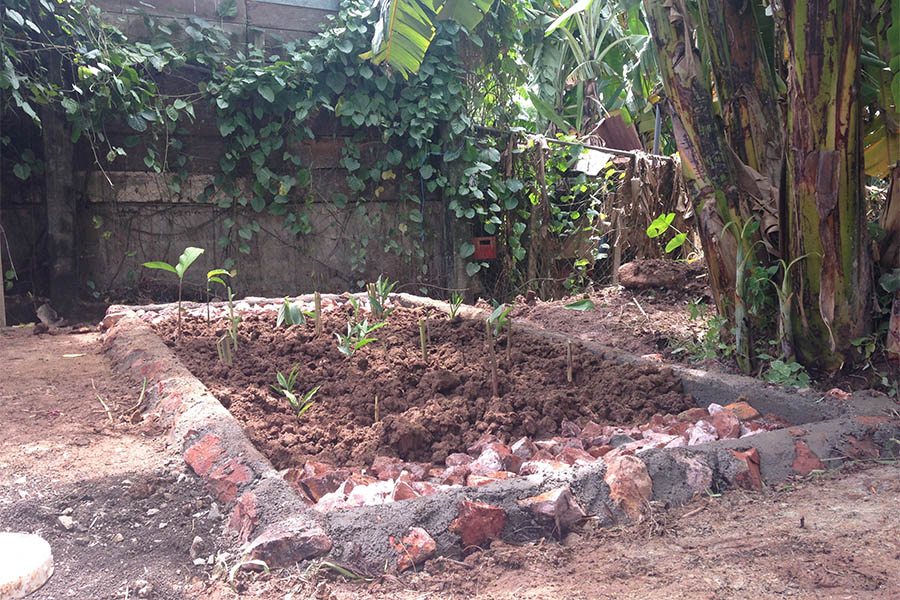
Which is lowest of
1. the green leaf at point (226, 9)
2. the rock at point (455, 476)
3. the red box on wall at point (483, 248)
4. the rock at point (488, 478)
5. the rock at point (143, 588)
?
the rock at point (143, 588)

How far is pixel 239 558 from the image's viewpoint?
1.48m

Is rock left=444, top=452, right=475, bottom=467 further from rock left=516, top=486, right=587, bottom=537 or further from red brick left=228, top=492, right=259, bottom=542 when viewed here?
red brick left=228, top=492, right=259, bottom=542

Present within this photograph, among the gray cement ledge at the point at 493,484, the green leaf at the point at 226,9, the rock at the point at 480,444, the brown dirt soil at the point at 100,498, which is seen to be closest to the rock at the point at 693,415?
the gray cement ledge at the point at 493,484

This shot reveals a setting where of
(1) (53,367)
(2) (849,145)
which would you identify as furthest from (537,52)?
(1) (53,367)

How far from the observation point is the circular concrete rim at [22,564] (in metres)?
1.33

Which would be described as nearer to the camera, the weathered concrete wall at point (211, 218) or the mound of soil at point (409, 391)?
the mound of soil at point (409, 391)

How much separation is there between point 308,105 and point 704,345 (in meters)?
3.65

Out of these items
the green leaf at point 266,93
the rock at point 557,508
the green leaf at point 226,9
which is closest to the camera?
the rock at point 557,508

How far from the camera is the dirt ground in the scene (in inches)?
53.2

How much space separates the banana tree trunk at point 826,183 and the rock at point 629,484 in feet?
4.35

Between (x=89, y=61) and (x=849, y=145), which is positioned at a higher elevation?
(x=89, y=61)

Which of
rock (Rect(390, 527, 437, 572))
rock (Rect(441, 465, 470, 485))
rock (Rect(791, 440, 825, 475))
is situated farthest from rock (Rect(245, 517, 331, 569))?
rock (Rect(791, 440, 825, 475))

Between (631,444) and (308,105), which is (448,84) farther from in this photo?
(631,444)

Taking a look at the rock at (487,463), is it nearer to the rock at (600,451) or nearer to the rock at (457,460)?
the rock at (457,460)
